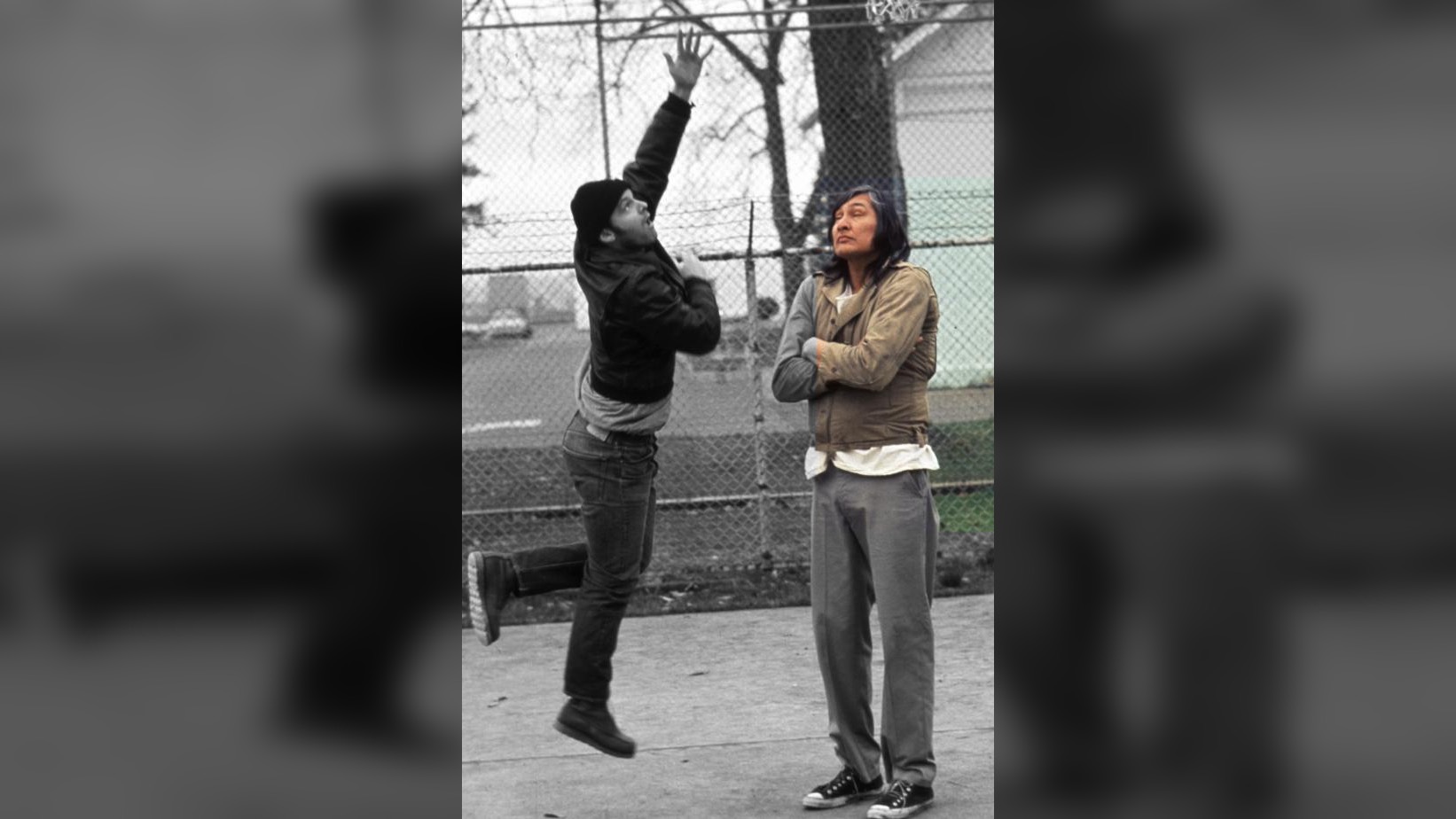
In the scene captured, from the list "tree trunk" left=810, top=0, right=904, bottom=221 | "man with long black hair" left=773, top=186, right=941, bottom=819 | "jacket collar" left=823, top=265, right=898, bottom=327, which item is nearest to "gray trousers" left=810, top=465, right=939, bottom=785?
"man with long black hair" left=773, top=186, right=941, bottom=819

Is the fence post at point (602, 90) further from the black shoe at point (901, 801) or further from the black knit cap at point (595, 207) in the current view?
the black shoe at point (901, 801)

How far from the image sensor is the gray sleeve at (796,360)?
14.5 ft

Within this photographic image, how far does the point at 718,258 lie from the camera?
8492mm

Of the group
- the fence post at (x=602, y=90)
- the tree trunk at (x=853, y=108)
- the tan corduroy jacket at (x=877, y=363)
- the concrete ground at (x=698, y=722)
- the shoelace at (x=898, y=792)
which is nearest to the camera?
the tan corduroy jacket at (x=877, y=363)

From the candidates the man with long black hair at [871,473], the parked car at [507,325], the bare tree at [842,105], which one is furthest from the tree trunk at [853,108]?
the man with long black hair at [871,473]

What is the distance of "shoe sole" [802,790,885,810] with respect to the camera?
4594 millimetres

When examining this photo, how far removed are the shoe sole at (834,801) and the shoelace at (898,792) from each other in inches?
6.5

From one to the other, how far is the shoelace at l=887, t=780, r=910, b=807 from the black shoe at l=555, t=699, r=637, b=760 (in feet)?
2.50

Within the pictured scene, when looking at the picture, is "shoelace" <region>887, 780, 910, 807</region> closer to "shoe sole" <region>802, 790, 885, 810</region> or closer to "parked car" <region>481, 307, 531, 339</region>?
"shoe sole" <region>802, 790, 885, 810</region>

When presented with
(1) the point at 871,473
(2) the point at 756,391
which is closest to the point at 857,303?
(1) the point at 871,473
